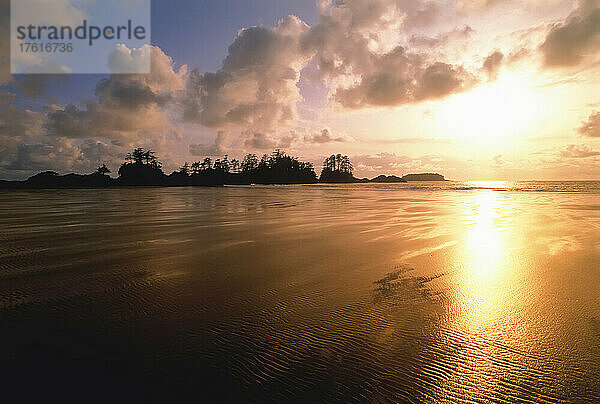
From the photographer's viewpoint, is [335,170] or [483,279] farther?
[335,170]

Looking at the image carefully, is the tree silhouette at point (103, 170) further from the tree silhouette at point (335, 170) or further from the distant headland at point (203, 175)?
the tree silhouette at point (335, 170)

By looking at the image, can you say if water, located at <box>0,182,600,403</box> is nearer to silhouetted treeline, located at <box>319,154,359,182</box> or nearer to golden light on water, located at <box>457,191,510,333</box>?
golden light on water, located at <box>457,191,510,333</box>

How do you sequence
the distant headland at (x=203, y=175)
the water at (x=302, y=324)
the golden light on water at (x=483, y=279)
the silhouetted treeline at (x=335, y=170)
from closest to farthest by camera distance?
the water at (x=302, y=324), the golden light on water at (x=483, y=279), the distant headland at (x=203, y=175), the silhouetted treeline at (x=335, y=170)

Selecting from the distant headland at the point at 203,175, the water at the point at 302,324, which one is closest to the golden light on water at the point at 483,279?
the water at the point at 302,324

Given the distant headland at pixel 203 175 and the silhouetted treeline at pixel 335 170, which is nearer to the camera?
the distant headland at pixel 203 175

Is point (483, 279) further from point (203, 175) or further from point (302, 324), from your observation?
point (203, 175)

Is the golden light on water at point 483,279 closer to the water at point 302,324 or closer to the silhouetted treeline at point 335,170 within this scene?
the water at point 302,324

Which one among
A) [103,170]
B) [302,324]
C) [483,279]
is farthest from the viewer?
[103,170]

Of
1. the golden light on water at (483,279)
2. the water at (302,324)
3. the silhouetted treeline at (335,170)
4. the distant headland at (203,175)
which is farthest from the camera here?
the silhouetted treeline at (335,170)

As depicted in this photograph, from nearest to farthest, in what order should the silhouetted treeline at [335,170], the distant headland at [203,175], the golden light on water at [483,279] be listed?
the golden light on water at [483,279] < the distant headland at [203,175] < the silhouetted treeline at [335,170]

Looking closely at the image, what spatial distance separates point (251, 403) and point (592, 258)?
325 inches

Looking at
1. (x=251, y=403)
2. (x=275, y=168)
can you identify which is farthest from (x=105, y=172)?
(x=251, y=403)

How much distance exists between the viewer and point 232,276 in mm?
5684

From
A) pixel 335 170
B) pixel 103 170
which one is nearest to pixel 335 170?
pixel 335 170
